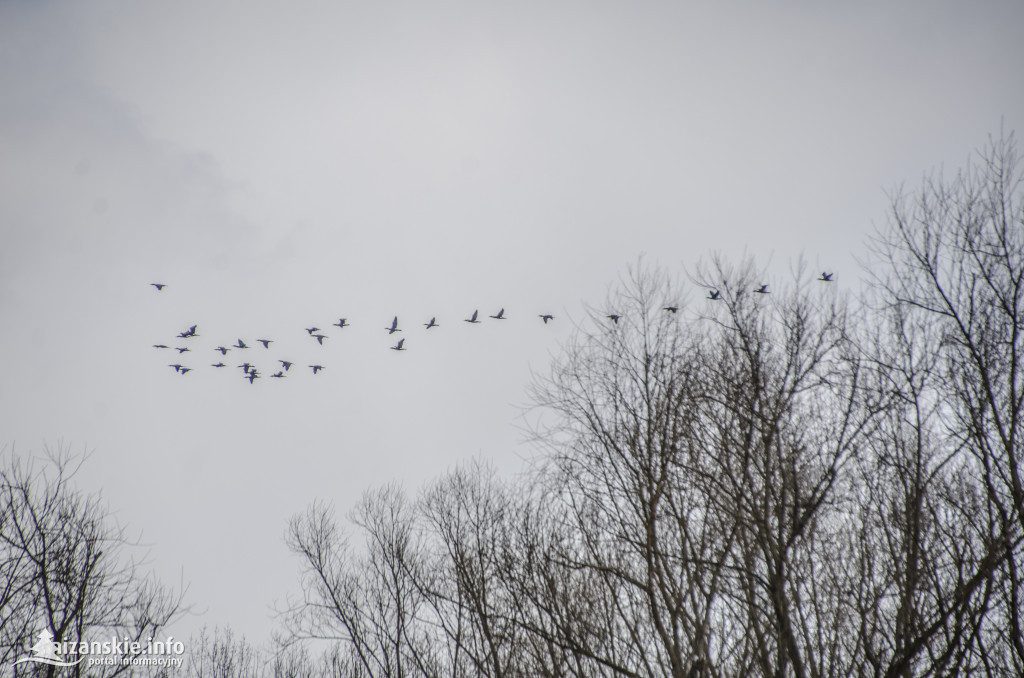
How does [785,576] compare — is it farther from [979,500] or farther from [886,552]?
[979,500]

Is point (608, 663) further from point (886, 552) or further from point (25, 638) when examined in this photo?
point (25, 638)

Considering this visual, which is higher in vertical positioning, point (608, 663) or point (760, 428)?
point (760, 428)

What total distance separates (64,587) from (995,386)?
14.0m

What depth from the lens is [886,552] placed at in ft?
21.8

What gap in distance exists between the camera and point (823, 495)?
19.6ft

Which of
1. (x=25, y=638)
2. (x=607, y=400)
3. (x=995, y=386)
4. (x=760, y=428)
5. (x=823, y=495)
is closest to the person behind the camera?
(x=823, y=495)

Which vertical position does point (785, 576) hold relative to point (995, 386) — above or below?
below

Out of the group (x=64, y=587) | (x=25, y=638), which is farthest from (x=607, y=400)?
(x=25, y=638)

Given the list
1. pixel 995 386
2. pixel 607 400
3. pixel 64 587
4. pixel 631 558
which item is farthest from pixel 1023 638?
pixel 64 587

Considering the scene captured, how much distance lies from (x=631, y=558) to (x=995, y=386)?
14.7 feet

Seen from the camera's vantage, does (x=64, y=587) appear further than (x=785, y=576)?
Yes

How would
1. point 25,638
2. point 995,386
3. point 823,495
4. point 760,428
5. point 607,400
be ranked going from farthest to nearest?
point 25,638 < point 607,400 < point 995,386 < point 760,428 < point 823,495

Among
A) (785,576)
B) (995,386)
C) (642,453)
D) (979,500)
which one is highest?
(995,386)

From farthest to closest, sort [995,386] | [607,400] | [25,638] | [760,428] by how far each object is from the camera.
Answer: [25,638]
[607,400]
[995,386]
[760,428]
